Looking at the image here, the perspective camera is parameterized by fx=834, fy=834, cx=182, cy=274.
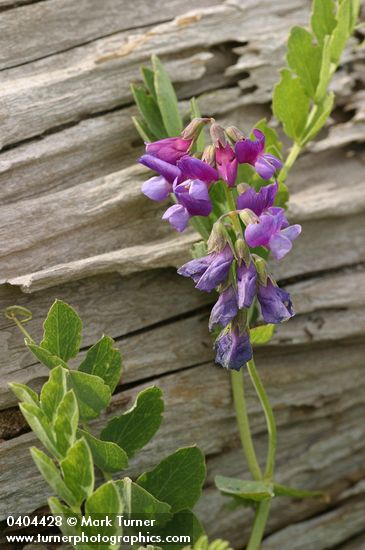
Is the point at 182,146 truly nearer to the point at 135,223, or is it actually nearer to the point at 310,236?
the point at 135,223

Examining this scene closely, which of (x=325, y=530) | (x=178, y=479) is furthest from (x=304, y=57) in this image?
(x=325, y=530)

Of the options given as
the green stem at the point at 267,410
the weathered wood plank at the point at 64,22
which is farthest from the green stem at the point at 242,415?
the weathered wood plank at the point at 64,22

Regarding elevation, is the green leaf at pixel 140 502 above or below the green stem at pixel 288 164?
below

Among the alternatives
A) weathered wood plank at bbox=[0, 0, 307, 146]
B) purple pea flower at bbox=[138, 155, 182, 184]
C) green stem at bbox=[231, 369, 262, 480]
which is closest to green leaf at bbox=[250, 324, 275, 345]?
green stem at bbox=[231, 369, 262, 480]

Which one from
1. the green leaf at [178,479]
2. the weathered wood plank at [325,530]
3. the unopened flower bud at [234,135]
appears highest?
the unopened flower bud at [234,135]

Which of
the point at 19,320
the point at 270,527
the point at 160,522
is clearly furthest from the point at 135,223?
the point at 270,527

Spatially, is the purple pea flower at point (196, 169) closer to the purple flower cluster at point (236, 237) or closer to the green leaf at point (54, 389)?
the purple flower cluster at point (236, 237)

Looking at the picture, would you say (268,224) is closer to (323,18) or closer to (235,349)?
(235,349)
